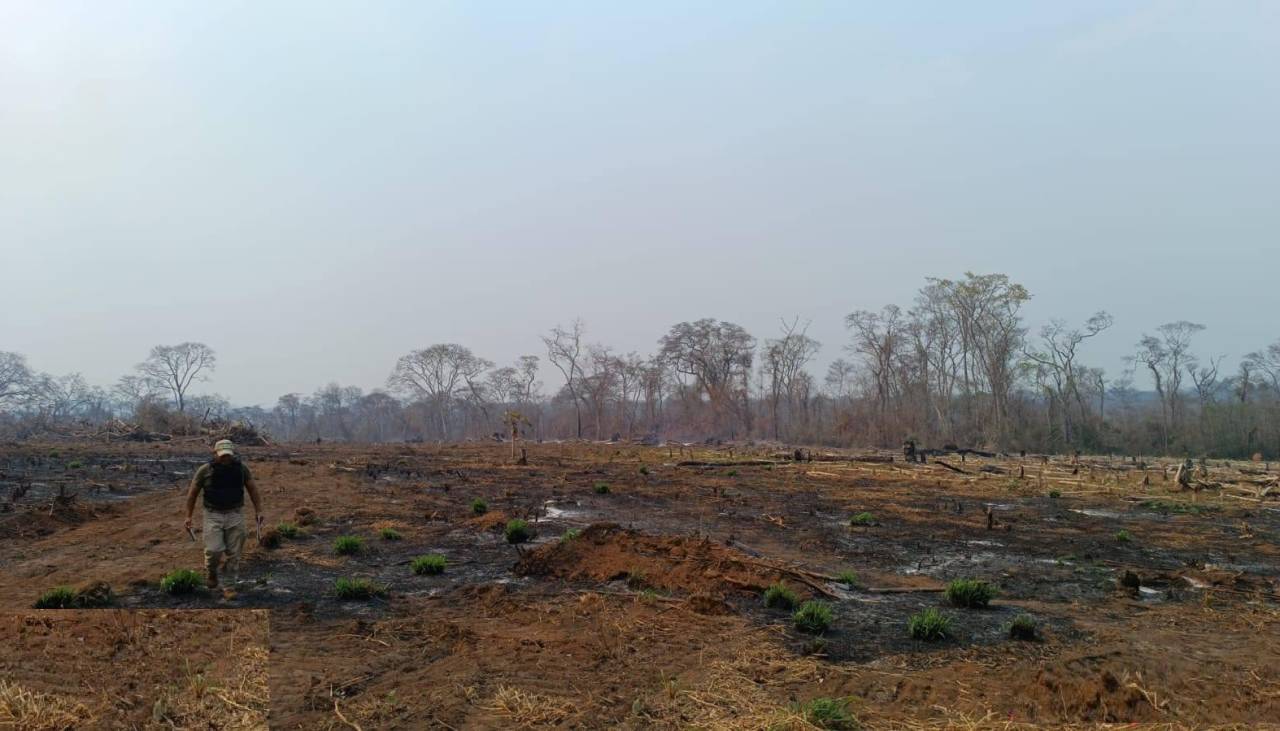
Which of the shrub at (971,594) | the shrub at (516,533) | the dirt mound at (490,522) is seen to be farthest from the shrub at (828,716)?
the dirt mound at (490,522)

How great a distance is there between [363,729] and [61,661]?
1.71 metres

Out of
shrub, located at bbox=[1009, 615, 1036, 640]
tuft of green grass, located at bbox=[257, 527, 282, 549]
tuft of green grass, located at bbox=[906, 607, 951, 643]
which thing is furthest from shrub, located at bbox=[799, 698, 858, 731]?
tuft of green grass, located at bbox=[257, 527, 282, 549]

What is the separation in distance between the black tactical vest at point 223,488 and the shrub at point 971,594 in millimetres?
8336

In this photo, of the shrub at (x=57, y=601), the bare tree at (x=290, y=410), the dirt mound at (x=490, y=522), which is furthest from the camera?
the bare tree at (x=290, y=410)

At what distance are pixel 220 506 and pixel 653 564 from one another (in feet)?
17.0

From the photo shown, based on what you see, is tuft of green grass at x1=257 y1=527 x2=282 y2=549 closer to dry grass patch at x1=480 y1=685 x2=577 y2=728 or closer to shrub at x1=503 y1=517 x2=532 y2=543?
shrub at x1=503 y1=517 x2=532 y2=543

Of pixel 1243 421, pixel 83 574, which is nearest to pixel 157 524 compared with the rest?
pixel 83 574

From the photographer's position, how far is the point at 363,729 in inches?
177

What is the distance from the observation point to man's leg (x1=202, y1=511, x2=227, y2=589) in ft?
25.6

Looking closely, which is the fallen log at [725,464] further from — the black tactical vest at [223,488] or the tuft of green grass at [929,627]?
the tuft of green grass at [929,627]

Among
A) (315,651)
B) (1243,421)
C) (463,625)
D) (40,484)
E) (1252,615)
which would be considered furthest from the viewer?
(1243,421)

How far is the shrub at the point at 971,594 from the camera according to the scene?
7992mm

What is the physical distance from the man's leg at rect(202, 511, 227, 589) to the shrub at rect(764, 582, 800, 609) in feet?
20.3

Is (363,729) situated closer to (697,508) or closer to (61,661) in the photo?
(61,661)
